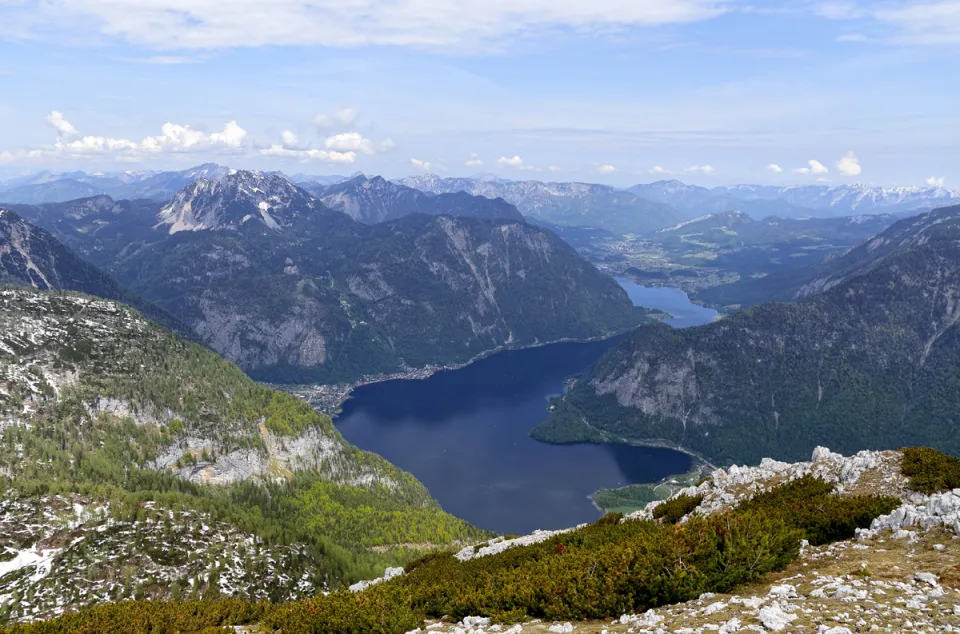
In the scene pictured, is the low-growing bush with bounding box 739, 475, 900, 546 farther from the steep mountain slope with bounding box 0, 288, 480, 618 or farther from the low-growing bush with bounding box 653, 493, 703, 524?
the steep mountain slope with bounding box 0, 288, 480, 618

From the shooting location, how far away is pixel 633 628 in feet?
109

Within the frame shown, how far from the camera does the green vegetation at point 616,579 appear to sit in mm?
37531

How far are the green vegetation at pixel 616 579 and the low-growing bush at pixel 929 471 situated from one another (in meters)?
5.22

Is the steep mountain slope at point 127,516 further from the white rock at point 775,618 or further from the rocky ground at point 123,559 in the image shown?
the white rock at point 775,618

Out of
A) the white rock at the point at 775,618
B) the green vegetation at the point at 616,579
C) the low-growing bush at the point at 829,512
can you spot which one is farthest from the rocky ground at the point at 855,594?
the low-growing bush at the point at 829,512

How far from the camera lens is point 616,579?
128ft

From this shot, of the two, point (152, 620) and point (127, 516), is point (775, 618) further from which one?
point (127, 516)

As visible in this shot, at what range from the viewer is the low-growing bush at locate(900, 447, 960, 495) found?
46.4 m

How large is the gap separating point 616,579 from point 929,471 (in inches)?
1258

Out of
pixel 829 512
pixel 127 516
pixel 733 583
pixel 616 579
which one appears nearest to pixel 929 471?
pixel 829 512

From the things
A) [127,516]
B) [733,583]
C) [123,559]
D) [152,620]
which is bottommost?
[123,559]

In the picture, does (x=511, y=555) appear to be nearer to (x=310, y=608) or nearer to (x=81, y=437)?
(x=310, y=608)

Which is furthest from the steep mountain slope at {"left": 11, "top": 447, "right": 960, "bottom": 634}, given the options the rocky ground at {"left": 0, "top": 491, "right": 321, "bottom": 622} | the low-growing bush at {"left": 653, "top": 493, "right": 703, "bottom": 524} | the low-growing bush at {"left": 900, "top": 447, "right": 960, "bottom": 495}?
the rocky ground at {"left": 0, "top": 491, "right": 321, "bottom": 622}

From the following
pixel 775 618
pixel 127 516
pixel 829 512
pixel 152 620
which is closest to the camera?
pixel 775 618
